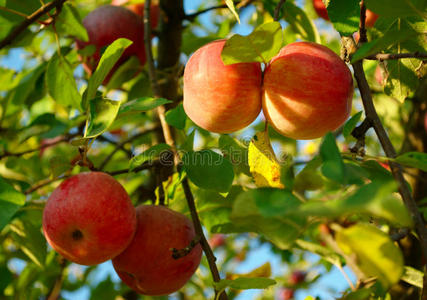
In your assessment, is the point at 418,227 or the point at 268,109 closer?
the point at 418,227

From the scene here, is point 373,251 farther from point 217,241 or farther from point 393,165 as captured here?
point 217,241

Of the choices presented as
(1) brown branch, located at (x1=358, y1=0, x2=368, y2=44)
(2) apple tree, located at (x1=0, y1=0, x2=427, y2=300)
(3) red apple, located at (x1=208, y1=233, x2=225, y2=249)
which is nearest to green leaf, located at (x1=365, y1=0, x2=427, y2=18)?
(2) apple tree, located at (x1=0, y1=0, x2=427, y2=300)

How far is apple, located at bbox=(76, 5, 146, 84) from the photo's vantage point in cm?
177

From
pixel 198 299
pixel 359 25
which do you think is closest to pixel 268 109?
pixel 359 25

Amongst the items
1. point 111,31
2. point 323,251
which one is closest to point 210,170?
point 323,251

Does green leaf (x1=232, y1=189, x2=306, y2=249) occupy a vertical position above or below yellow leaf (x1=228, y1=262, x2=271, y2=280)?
above

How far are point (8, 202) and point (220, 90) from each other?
0.54m

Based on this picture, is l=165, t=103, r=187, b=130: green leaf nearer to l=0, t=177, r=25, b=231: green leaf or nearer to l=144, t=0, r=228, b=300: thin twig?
l=144, t=0, r=228, b=300: thin twig

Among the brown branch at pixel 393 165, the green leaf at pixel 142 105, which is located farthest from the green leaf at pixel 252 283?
the green leaf at pixel 142 105

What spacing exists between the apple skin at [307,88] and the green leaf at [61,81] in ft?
2.39

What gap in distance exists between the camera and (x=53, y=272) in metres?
1.83

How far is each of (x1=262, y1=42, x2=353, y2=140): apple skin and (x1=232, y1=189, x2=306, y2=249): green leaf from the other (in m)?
0.30

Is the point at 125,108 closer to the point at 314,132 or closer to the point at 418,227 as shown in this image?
the point at 314,132

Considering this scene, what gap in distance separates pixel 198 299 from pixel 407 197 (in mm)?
2057
